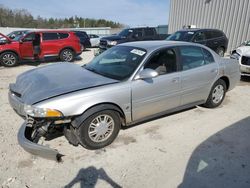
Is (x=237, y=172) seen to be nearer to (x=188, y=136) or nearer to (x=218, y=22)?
(x=188, y=136)

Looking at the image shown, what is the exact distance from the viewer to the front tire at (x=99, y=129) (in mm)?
3004

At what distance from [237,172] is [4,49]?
9611 millimetres

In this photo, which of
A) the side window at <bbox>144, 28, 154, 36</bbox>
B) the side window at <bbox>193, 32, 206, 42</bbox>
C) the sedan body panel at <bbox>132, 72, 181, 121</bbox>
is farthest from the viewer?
the side window at <bbox>144, 28, 154, 36</bbox>

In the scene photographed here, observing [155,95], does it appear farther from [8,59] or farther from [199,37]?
[8,59]

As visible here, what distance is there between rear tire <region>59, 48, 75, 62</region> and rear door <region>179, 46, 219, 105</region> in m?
7.78

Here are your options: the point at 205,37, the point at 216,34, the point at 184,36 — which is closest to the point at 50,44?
the point at 184,36

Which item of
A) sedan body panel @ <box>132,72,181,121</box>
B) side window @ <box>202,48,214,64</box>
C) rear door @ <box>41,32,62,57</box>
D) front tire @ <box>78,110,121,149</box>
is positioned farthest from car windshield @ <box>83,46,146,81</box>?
rear door @ <box>41,32,62,57</box>

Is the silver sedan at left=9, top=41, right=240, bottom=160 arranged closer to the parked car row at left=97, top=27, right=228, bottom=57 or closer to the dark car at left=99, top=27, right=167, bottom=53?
the parked car row at left=97, top=27, right=228, bottom=57

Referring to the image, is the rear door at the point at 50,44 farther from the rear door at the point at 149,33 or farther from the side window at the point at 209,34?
the side window at the point at 209,34

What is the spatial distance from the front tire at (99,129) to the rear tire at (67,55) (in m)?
8.16

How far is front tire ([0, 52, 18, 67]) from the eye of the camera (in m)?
9.23

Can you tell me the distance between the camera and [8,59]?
9.34 metres

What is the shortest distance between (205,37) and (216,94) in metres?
6.21

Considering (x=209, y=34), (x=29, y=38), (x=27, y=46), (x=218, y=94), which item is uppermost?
(x=209, y=34)
